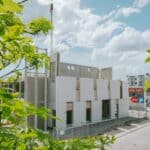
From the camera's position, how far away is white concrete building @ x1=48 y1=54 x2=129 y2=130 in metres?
38.5

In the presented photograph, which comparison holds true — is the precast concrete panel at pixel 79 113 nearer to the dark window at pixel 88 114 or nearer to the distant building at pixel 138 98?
the dark window at pixel 88 114

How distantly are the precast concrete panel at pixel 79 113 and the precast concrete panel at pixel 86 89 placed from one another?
2.87 ft

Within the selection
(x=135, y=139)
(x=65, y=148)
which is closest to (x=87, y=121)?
(x=135, y=139)

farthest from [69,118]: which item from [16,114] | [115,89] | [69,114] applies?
[16,114]

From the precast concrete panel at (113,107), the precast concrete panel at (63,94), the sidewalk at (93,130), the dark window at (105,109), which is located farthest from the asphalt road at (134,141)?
the precast concrete panel at (113,107)

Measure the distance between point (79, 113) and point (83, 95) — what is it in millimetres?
2351

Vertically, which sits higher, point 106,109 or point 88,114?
point 106,109

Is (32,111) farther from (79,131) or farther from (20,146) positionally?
(79,131)

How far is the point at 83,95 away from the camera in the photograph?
140 feet

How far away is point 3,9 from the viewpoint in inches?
68.7

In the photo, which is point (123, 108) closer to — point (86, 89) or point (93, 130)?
point (86, 89)

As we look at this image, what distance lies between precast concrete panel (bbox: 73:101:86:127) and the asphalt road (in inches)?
254

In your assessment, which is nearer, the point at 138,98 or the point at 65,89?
the point at 65,89

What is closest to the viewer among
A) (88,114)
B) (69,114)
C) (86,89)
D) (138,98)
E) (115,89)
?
(69,114)
